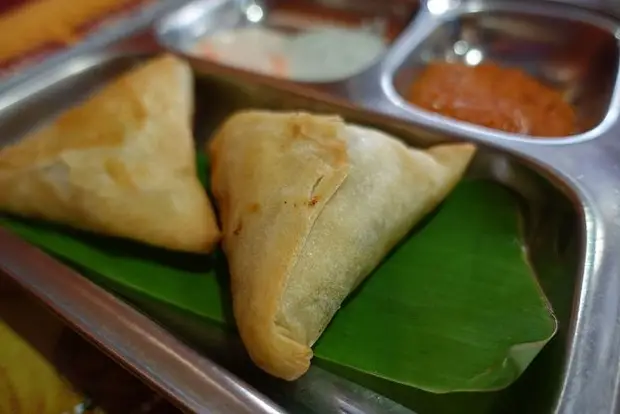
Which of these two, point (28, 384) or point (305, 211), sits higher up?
point (305, 211)

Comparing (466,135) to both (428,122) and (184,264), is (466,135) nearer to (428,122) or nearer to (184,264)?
(428,122)

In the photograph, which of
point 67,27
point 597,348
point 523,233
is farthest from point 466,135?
point 67,27

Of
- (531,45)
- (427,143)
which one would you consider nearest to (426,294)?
(427,143)

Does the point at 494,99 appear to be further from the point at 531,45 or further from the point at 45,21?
the point at 45,21

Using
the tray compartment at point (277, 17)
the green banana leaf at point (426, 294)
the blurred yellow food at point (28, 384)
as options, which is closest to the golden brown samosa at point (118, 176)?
the green banana leaf at point (426, 294)

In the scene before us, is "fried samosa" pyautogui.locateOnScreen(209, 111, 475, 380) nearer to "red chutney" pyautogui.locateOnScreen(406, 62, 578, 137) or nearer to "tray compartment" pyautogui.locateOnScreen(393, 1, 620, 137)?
"red chutney" pyautogui.locateOnScreen(406, 62, 578, 137)

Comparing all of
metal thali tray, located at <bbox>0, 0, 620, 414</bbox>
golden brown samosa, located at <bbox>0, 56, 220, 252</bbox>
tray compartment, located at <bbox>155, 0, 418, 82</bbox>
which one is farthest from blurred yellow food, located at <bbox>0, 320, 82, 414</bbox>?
tray compartment, located at <bbox>155, 0, 418, 82</bbox>
